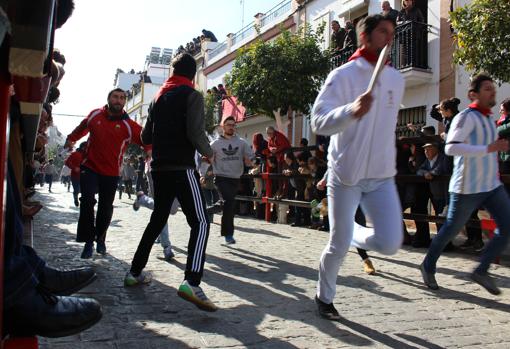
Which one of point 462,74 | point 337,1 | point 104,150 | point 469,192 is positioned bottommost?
point 469,192

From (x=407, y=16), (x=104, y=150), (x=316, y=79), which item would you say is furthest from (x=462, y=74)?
(x=104, y=150)

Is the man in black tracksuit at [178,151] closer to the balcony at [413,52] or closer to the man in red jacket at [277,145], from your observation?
the man in red jacket at [277,145]

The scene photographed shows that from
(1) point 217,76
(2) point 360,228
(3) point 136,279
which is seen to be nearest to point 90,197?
(3) point 136,279

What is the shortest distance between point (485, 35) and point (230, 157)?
416 centimetres

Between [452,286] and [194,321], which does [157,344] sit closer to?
[194,321]

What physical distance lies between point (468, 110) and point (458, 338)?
7.00 feet

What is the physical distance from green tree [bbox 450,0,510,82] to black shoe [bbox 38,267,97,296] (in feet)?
21.5

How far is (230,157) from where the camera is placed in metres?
7.86

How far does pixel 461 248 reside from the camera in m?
7.00

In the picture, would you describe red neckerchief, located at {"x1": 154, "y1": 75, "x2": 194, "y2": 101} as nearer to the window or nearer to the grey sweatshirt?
the grey sweatshirt

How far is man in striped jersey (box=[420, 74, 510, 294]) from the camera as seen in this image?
13.6ft

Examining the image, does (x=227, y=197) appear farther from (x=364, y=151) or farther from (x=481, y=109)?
(x=364, y=151)

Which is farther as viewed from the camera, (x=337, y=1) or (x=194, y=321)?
(x=337, y=1)

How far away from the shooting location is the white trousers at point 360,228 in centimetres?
320
